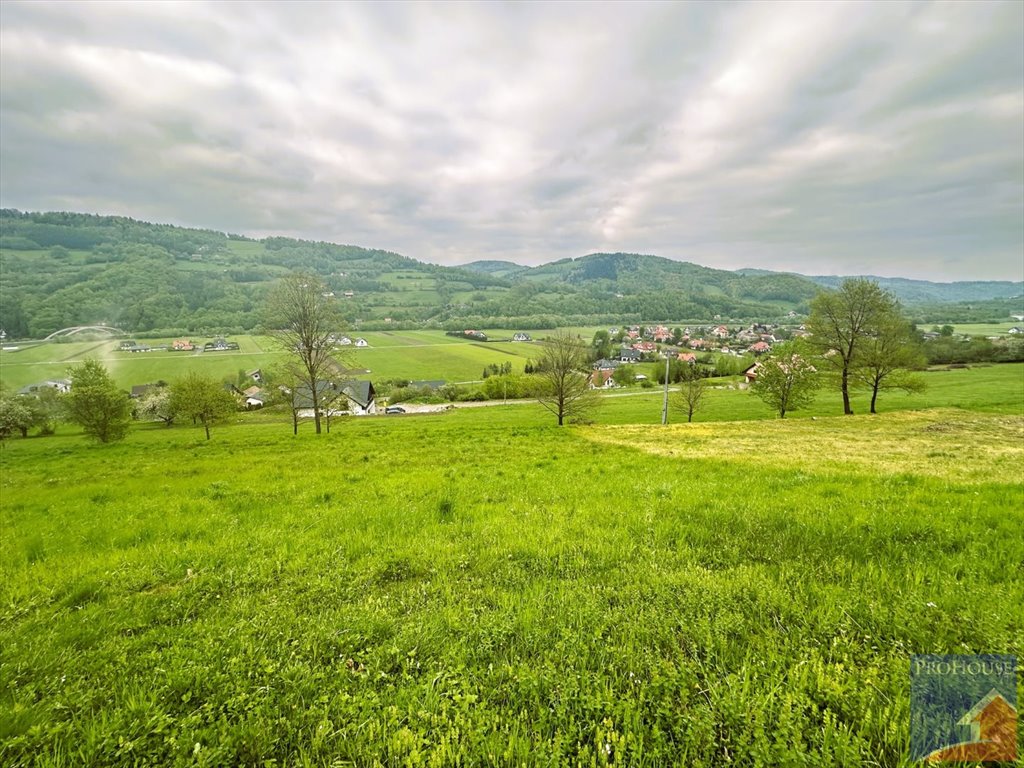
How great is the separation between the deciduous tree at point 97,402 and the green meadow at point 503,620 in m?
31.7

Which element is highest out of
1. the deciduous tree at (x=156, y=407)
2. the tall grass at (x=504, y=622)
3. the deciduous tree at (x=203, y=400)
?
the tall grass at (x=504, y=622)

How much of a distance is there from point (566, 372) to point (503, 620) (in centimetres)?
3165

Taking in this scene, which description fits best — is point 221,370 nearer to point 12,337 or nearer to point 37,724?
point 12,337

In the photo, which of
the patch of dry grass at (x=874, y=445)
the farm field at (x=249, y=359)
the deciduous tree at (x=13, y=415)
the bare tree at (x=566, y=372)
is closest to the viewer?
the patch of dry grass at (x=874, y=445)

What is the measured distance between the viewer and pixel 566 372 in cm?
3512

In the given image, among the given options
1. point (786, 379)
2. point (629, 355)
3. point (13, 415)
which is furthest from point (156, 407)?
point (629, 355)

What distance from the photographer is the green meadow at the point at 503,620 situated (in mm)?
2703

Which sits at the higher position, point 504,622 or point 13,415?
point 504,622

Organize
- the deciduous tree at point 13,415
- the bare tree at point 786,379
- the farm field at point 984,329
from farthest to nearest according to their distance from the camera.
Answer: the farm field at point 984,329
the deciduous tree at point 13,415
the bare tree at point 786,379

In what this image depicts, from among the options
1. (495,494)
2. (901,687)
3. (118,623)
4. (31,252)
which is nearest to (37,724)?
(118,623)

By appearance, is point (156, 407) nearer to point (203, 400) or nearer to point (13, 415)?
point (13, 415)

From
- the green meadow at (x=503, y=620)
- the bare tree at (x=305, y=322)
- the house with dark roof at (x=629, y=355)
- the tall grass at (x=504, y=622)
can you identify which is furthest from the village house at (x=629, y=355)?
the tall grass at (x=504, y=622)

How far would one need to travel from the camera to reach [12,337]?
8375cm

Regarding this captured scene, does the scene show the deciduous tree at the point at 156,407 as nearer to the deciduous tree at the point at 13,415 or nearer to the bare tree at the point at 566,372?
the deciduous tree at the point at 13,415
